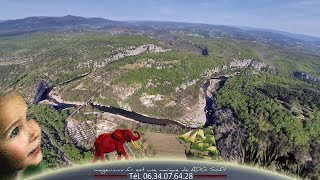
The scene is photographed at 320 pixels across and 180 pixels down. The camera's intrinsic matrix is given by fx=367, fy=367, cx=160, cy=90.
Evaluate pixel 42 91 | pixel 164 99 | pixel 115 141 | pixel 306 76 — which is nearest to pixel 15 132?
pixel 115 141

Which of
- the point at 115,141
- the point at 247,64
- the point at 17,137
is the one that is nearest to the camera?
the point at 17,137

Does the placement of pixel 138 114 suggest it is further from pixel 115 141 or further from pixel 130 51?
pixel 115 141

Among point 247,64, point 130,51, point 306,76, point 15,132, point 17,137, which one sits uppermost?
point 15,132

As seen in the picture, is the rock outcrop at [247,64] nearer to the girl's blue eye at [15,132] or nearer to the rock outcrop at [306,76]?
the rock outcrop at [306,76]

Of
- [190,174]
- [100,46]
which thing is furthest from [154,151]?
[100,46]

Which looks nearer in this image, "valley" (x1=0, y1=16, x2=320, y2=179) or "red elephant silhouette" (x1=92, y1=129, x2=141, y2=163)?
"red elephant silhouette" (x1=92, y1=129, x2=141, y2=163)

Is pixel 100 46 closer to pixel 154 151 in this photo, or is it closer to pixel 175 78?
pixel 175 78

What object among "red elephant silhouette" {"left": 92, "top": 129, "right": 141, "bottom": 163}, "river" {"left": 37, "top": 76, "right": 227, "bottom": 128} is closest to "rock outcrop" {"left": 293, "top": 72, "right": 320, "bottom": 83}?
"river" {"left": 37, "top": 76, "right": 227, "bottom": 128}

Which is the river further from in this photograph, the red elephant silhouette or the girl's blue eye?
the girl's blue eye

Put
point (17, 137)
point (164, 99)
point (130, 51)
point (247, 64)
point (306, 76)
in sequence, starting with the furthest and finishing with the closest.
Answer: point (247, 64)
point (130, 51)
point (306, 76)
point (164, 99)
point (17, 137)
